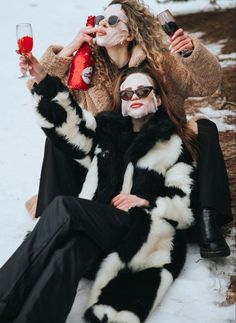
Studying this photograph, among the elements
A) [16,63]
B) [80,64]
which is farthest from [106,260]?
[16,63]

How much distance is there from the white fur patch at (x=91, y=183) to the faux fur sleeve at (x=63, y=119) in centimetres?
11

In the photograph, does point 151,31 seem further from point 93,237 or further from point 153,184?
point 93,237

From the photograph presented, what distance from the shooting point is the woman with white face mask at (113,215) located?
318cm

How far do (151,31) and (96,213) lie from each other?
5.61 feet

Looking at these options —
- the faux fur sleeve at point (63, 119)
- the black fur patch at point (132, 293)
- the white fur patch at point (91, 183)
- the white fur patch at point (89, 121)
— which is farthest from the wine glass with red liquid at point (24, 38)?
the black fur patch at point (132, 293)

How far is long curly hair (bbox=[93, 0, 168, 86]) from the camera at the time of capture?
14.2 feet

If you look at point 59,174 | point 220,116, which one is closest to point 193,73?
point 59,174

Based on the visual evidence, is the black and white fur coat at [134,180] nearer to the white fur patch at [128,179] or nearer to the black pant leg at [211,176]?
the white fur patch at [128,179]

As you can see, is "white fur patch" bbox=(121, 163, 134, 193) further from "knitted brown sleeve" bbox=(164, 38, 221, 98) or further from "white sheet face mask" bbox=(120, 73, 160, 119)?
"knitted brown sleeve" bbox=(164, 38, 221, 98)

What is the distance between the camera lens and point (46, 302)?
307 centimetres

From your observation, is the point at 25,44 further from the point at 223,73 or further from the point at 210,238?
the point at 223,73

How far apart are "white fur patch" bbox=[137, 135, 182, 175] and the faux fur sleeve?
15.9 inches

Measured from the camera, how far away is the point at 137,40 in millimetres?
4344

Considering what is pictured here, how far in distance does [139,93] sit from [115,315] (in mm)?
1490
